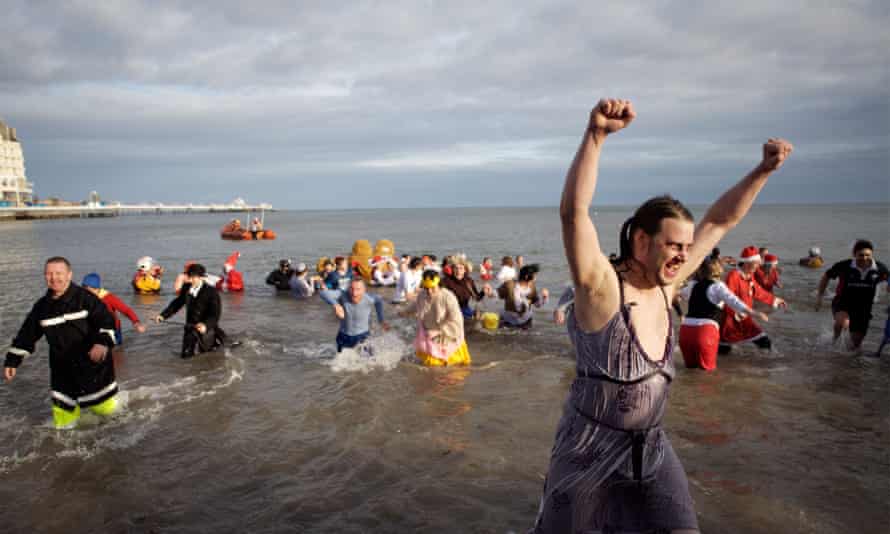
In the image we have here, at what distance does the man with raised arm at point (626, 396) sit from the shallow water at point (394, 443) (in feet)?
6.62

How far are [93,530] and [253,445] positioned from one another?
5.22 feet

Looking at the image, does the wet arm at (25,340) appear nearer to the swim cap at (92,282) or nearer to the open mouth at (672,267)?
the swim cap at (92,282)

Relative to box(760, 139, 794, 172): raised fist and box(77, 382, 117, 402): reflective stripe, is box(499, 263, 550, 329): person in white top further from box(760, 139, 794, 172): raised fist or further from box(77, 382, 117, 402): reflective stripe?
box(760, 139, 794, 172): raised fist

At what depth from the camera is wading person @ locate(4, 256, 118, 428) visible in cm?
509

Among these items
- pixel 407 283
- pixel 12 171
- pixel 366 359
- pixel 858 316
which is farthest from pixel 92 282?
pixel 12 171

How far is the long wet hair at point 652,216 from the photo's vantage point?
6.64 feet

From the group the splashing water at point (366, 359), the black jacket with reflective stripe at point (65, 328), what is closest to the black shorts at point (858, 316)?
the splashing water at point (366, 359)

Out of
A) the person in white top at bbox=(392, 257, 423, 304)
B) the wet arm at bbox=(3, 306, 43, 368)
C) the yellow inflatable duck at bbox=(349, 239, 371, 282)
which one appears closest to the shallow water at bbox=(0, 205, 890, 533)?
the wet arm at bbox=(3, 306, 43, 368)

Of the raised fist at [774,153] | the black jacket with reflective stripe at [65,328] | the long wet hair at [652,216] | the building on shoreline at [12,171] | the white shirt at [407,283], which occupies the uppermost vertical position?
the building on shoreline at [12,171]

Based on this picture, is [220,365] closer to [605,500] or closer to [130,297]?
[605,500]

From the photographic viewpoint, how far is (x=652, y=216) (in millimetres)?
2053

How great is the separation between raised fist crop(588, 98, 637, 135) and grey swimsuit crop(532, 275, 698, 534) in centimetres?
59

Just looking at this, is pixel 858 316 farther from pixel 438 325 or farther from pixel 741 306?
pixel 438 325

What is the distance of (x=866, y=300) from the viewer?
8.23 m
